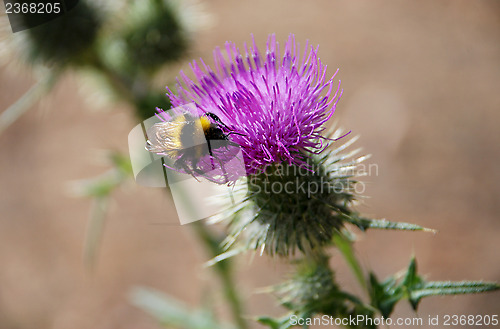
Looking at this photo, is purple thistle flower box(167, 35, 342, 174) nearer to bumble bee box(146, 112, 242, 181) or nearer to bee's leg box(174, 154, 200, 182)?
bumble bee box(146, 112, 242, 181)

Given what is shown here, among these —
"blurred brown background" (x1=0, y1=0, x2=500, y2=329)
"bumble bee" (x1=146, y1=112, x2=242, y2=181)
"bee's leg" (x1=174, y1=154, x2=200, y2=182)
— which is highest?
"bumble bee" (x1=146, y1=112, x2=242, y2=181)

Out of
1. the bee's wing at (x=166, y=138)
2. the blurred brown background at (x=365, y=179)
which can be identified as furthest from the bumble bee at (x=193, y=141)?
the blurred brown background at (x=365, y=179)

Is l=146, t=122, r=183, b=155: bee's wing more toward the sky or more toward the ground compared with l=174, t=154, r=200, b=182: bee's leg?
more toward the sky

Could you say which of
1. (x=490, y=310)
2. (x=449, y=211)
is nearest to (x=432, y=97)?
(x=449, y=211)

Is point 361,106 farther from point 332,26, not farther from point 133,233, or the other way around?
point 133,233

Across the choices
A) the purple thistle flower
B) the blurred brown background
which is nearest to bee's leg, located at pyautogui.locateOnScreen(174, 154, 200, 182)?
the purple thistle flower

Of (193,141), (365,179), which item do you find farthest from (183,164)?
(365,179)

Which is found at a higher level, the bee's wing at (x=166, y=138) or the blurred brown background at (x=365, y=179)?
the bee's wing at (x=166, y=138)

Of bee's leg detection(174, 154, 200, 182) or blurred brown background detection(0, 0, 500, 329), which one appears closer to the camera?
bee's leg detection(174, 154, 200, 182)

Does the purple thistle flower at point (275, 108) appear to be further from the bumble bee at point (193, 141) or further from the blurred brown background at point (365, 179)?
the blurred brown background at point (365, 179)
